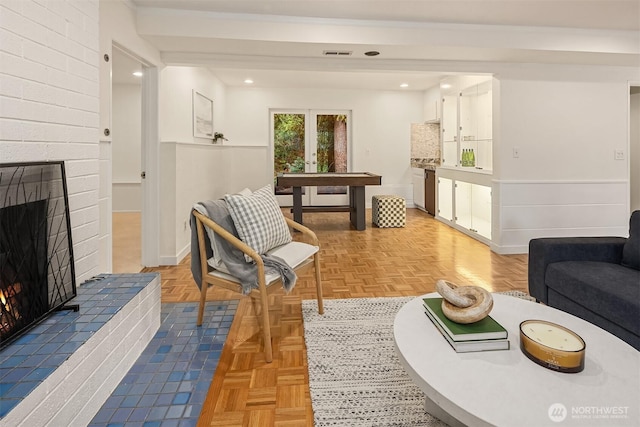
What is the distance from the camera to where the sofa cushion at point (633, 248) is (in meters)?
2.26

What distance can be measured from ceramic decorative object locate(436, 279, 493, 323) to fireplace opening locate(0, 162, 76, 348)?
1.61 m

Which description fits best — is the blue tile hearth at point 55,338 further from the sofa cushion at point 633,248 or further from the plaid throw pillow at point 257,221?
the sofa cushion at point 633,248

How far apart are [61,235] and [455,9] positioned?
3280 mm

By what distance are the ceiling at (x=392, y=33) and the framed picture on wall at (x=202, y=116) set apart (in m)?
1.21

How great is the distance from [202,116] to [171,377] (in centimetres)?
432

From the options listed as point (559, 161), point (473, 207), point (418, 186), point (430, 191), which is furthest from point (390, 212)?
point (559, 161)

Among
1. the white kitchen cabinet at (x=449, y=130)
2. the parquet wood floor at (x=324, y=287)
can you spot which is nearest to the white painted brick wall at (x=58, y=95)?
the parquet wood floor at (x=324, y=287)

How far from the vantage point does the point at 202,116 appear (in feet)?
18.0

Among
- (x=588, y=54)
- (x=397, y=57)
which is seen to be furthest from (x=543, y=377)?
(x=588, y=54)

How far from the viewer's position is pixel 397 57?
405cm

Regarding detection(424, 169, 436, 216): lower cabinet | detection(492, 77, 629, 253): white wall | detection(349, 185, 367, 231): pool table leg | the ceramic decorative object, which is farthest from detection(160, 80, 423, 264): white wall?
detection(492, 77, 629, 253): white wall

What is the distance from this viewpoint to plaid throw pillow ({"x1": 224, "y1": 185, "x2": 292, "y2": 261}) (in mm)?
2277

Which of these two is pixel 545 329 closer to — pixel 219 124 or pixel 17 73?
pixel 17 73

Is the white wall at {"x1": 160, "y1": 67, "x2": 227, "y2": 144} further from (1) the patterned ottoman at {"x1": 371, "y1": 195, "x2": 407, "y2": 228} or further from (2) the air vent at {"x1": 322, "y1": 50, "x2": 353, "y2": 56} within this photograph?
(1) the patterned ottoman at {"x1": 371, "y1": 195, "x2": 407, "y2": 228}
